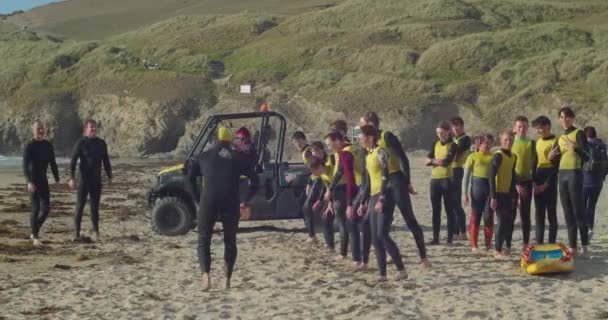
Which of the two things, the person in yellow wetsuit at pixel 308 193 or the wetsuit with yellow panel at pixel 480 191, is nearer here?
the wetsuit with yellow panel at pixel 480 191

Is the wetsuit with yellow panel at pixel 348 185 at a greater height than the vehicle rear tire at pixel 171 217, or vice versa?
the wetsuit with yellow panel at pixel 348 185

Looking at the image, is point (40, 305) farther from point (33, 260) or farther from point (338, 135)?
point (338, 135)

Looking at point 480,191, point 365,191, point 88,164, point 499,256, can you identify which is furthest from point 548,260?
point 88,164

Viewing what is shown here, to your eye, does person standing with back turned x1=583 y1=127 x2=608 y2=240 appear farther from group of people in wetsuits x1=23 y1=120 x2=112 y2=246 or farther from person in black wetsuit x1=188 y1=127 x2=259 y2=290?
group of people in wetsuits x1=23 y1=120 x2=112 y2=246

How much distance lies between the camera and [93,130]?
10.9 metres

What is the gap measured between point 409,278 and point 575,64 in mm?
37052

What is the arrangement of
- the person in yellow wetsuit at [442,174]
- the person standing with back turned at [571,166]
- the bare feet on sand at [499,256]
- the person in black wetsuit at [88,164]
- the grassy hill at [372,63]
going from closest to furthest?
the person standing with back turned at [571,166] < the bare feet on sand at [499,256] < the person in yellow wetsuit at [442,174] < the person in black wetsuit at [88,164] < the grassy hill at [372,63]

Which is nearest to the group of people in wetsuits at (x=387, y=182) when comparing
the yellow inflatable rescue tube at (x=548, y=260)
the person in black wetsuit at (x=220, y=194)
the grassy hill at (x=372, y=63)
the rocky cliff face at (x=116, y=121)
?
the person in black wetsuit at (x=220, y=194)

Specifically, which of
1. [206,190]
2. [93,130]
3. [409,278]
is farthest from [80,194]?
[409,278]

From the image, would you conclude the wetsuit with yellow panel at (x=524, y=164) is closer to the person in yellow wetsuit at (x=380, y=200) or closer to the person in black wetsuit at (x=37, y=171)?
the person in yellow wetsuit at (x=380, y=200)

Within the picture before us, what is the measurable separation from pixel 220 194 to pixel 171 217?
417 cm

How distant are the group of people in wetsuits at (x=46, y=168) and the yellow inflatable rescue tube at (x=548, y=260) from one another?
577 cm

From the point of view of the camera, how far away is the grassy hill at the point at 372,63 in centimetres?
3956

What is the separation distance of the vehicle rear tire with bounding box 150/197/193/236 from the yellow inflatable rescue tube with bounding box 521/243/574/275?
5276 millimetres
